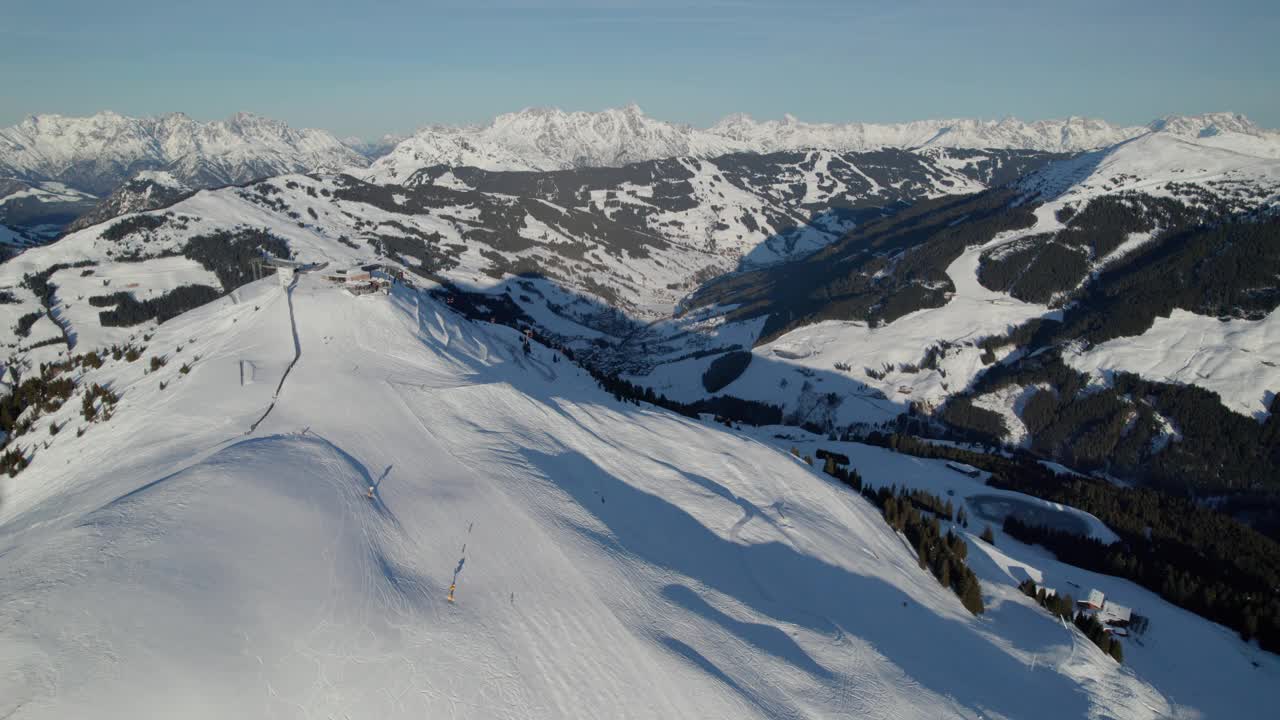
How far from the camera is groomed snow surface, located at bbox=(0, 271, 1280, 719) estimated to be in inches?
727

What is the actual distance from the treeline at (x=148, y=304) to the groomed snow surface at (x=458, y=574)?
102m

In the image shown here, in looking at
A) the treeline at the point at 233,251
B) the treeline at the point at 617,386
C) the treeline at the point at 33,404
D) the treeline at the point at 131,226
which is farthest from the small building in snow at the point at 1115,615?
the treeline at the point at 131,226

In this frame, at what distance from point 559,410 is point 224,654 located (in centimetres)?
2945

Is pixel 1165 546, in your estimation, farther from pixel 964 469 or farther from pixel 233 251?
pixel 233 251

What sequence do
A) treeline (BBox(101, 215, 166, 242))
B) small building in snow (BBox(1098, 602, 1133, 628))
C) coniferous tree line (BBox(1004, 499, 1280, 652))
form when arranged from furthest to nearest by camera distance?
treeline (BBox(101, 215, 166, 242)) < coniferous tree line (BBox(1004, 499, 1280, 652)) < small building in snow (BBox(1098, 602, 1133, 628))

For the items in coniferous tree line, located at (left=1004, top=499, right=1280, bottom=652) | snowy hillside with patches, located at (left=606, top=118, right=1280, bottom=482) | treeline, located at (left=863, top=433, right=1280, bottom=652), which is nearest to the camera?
coniferous tree line, located at (left=1004, top=499, right=1280, bottom=652)

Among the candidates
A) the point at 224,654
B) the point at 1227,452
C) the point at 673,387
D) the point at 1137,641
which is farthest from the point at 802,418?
the point at 224,654

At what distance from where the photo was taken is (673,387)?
14688cm

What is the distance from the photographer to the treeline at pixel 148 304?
128500mm

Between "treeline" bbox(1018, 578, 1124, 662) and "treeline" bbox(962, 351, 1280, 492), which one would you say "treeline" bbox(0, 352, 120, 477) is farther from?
"treeline" bbox(962, 351, 1280, 492)

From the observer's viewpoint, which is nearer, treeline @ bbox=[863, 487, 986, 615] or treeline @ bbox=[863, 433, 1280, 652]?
treeline @ bbox=[863, 487, 986, 615]

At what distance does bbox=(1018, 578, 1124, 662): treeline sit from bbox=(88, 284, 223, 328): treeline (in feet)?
495

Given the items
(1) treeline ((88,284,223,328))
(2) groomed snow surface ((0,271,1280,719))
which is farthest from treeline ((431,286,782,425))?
(1) treeline ((88,284,223,328))

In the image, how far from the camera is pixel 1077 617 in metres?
41.3
